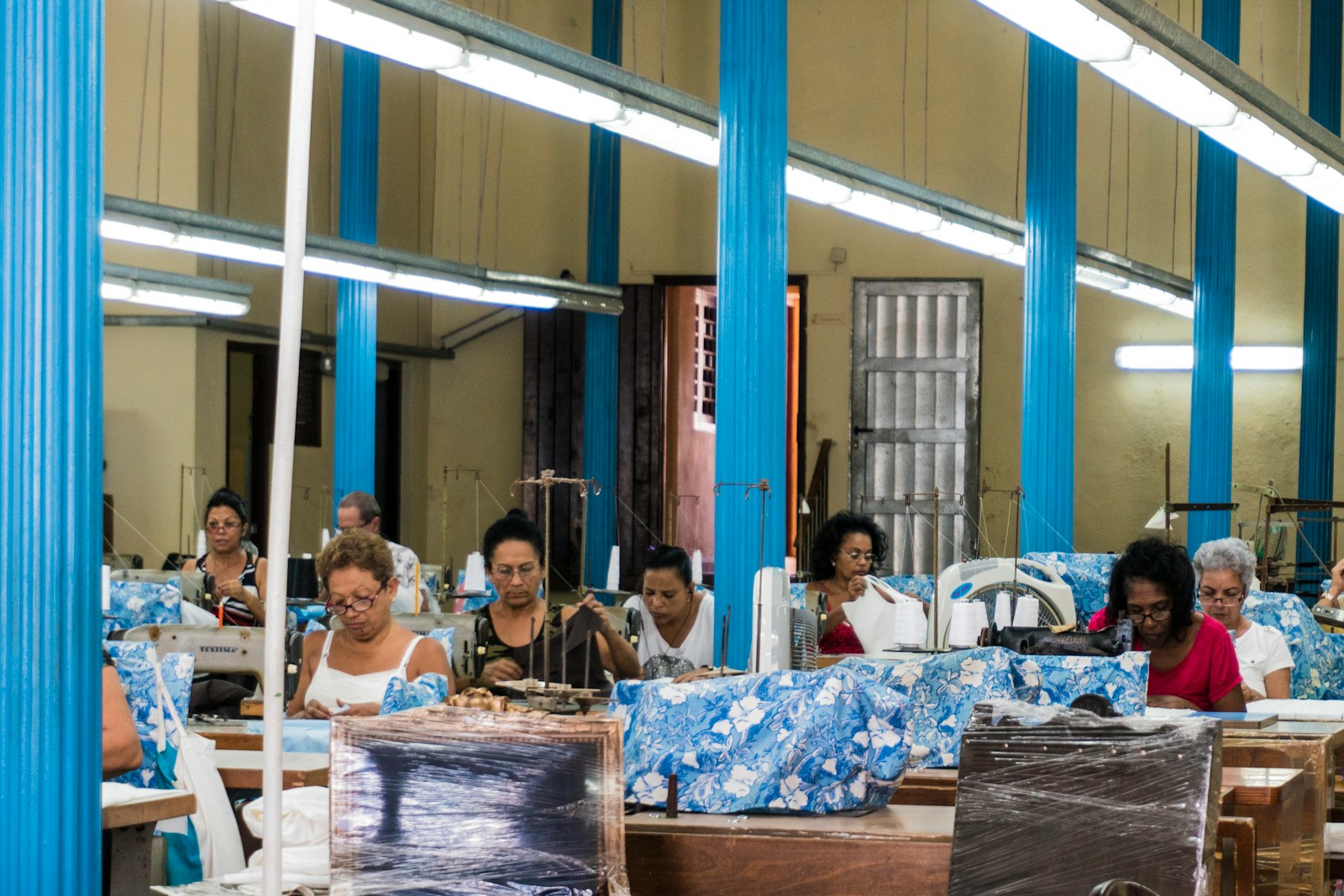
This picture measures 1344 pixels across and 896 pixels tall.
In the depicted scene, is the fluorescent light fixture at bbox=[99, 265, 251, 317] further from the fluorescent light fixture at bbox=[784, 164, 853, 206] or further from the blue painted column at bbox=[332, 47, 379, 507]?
the fluorescent light fixture at bbox=[784, 164, 853, 206]

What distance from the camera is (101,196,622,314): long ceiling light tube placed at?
27.7 feet

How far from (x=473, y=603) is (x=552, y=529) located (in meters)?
3.95

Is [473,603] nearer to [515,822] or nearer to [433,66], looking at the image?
[433,66]

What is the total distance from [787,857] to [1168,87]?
373cm

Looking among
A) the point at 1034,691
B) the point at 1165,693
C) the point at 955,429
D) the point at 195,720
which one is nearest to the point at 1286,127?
the point at 1165,693

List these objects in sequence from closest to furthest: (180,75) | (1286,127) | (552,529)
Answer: (1286,127), (180,75), (552,529)

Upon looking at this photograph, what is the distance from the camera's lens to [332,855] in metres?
3.11

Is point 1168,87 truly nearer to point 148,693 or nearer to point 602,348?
point 148,693

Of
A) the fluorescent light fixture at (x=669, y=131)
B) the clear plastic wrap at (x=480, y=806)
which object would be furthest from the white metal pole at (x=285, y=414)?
the fluorescent light fixture at (x=669, y=131)

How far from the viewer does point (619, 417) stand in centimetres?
1444

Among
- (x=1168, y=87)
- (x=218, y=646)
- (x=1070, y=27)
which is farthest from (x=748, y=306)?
(x=218, y=646)

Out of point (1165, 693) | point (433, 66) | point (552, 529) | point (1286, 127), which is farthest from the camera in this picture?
point (552, 529)

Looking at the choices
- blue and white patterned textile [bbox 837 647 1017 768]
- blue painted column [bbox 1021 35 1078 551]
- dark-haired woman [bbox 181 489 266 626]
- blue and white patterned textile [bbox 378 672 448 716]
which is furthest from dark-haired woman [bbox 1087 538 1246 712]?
blue painted column [bbox 1021 35 1078 551]

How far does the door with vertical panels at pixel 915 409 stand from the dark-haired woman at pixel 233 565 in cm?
745
